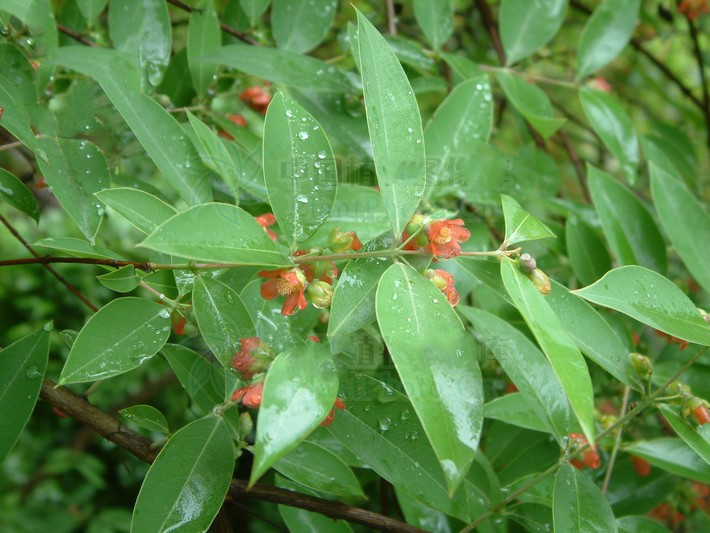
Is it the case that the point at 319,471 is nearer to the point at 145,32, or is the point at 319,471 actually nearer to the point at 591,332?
the point at 591,332

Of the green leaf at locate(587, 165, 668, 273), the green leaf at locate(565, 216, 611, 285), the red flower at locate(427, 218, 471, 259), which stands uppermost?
the red flower at locate(427, 218, 471, 259)

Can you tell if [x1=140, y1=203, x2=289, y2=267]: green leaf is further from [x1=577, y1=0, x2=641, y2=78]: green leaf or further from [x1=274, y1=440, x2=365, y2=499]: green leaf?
[x1=577, y1=0, x2=641, y2=78]: green leaf

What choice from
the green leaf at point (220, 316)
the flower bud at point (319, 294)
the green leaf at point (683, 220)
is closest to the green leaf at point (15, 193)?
the green leaf at point (220, 316)

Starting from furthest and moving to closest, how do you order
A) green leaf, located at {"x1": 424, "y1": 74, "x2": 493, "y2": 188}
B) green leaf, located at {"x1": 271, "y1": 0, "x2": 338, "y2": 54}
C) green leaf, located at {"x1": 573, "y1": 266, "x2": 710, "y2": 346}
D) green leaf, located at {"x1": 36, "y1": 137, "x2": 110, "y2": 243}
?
green leaf, located at {"x1": 271, "y1": 0, "x2": 338, "y2": 54}
green leaf, located at {"x1": 424, "y1": 74, "x2": 493, "y2": 188}
green leaf, located at {"x1": 36, "y1": 137, "x2": 110, "y2": 243}
green leaf, located at {"x1": 573, "y1": 266, "x2": 710, "y2": 346}

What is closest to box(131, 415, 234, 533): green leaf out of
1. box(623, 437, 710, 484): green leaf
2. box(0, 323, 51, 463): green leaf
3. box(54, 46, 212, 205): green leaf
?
box(0, 323, 51, 463): green leaf

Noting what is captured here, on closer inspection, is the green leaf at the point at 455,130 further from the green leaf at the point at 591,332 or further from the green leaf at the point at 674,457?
the green leaf at the point at 674,457

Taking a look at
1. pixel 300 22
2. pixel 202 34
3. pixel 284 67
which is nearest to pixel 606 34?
pixel 300 22
